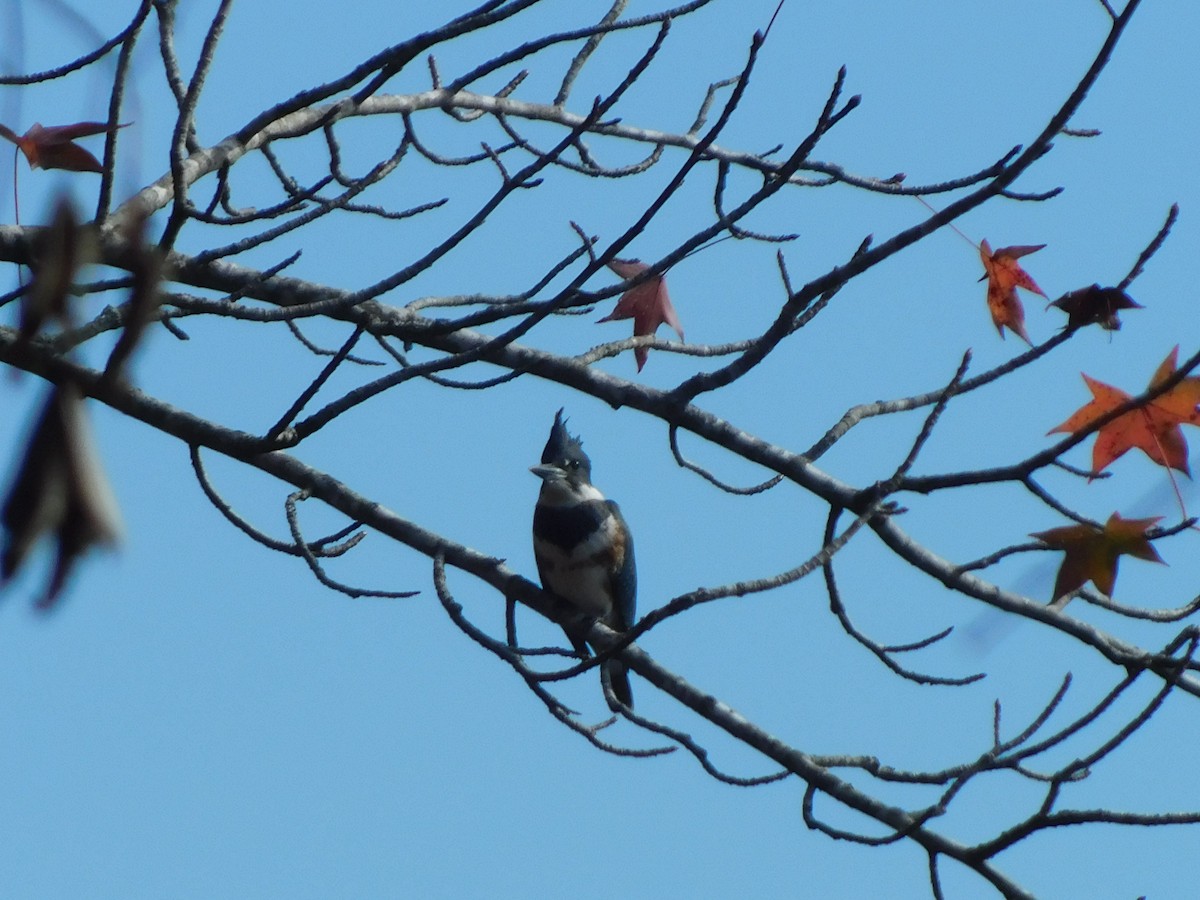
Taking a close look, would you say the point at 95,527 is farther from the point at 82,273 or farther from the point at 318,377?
the point at 318,377

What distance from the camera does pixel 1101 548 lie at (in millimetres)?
2639

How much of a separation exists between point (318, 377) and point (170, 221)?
366 mm

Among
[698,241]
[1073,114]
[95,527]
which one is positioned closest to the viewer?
[95,527]

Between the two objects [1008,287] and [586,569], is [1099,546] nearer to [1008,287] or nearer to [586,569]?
[1008,287]

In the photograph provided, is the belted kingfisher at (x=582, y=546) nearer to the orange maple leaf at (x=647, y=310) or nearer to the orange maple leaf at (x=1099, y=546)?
the orange maple leaf at (x=647, y=310)

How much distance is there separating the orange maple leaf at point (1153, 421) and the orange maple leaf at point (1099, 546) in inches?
5.3

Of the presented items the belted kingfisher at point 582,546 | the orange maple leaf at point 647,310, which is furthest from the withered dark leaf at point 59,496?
the belted kingfisher at point 582,546

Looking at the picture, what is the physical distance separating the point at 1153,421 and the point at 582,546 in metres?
3.19

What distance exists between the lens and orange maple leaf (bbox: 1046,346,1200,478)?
8.51ft

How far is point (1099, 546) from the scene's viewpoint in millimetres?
2641

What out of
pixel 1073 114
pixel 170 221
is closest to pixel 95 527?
pixel 1073 114

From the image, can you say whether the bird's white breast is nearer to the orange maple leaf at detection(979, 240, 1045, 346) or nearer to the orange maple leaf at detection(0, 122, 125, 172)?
the orange maple leaf at detection(979, 240, 1045, 346)

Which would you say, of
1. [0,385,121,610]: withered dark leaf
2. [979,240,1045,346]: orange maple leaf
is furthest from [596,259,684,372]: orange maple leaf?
[0,385,121,610]: withered dark leaf

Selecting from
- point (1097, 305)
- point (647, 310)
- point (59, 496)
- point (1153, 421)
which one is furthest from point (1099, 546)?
point (59, 496)
